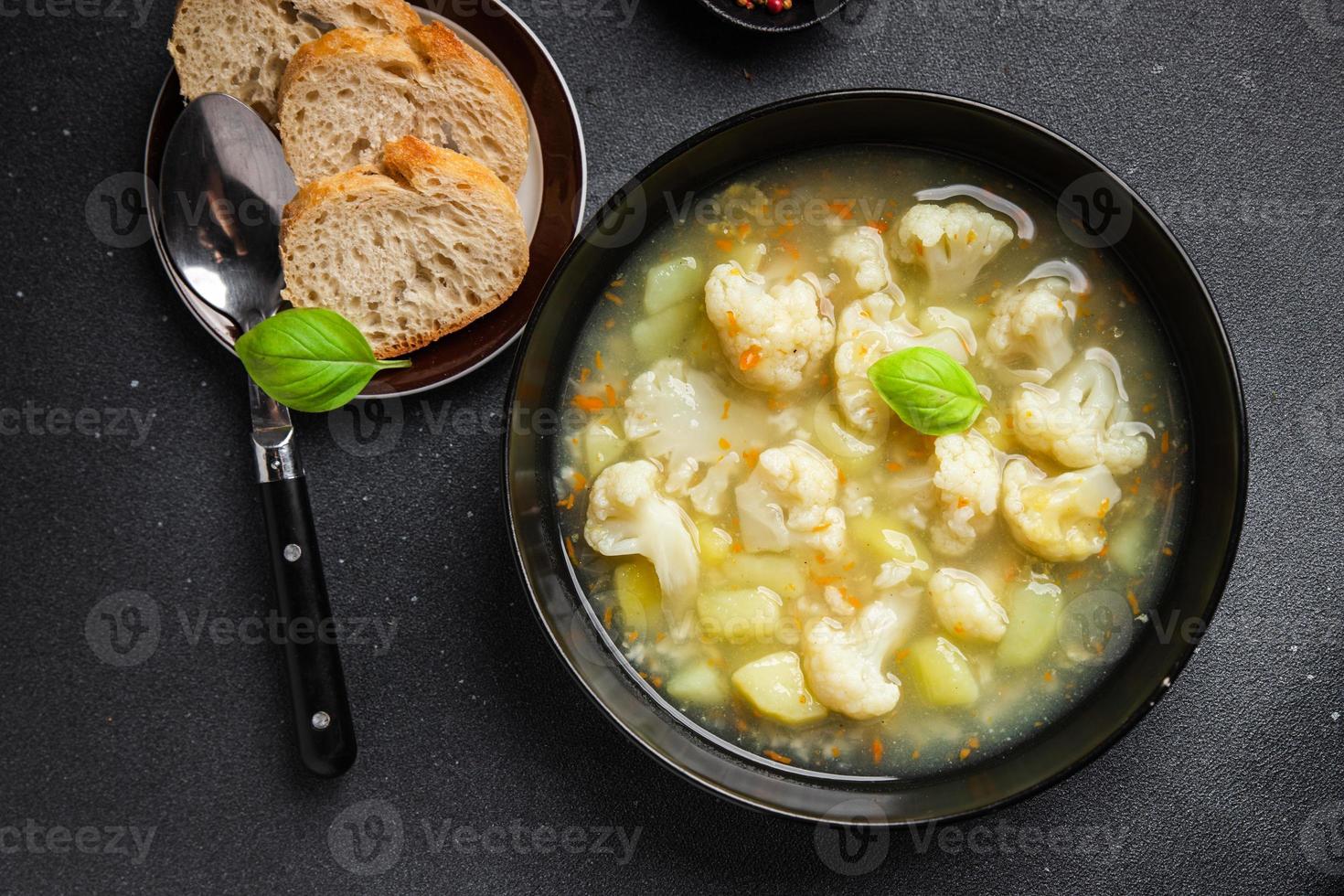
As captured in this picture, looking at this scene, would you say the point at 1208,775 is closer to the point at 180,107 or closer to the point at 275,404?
the point at 275,404

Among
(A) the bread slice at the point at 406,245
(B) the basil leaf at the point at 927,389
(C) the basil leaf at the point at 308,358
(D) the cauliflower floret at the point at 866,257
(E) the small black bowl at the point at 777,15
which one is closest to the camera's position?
(B) the basil leaf at the point at 927,389

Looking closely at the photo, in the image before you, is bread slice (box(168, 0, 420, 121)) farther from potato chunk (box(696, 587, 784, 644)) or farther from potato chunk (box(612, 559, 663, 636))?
potato chunk (box(696, 587, 784, 644))

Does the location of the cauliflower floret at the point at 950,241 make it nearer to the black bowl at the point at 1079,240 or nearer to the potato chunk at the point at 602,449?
the black bowl at the point at 1079,240

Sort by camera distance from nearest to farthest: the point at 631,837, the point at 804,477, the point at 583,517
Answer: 1. the point at 804,477
2. the point at 583,517
3. the point at 631,837

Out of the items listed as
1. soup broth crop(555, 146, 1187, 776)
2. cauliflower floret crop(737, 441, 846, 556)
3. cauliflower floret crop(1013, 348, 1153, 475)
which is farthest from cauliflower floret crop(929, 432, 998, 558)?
cauliflower floret crop(737, 441, 846, 556)

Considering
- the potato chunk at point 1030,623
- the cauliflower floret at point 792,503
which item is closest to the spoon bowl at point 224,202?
the cauliflower floret at point 792,503

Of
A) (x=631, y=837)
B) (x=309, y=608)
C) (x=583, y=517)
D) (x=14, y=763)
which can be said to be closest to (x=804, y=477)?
(x=583, y=517)
